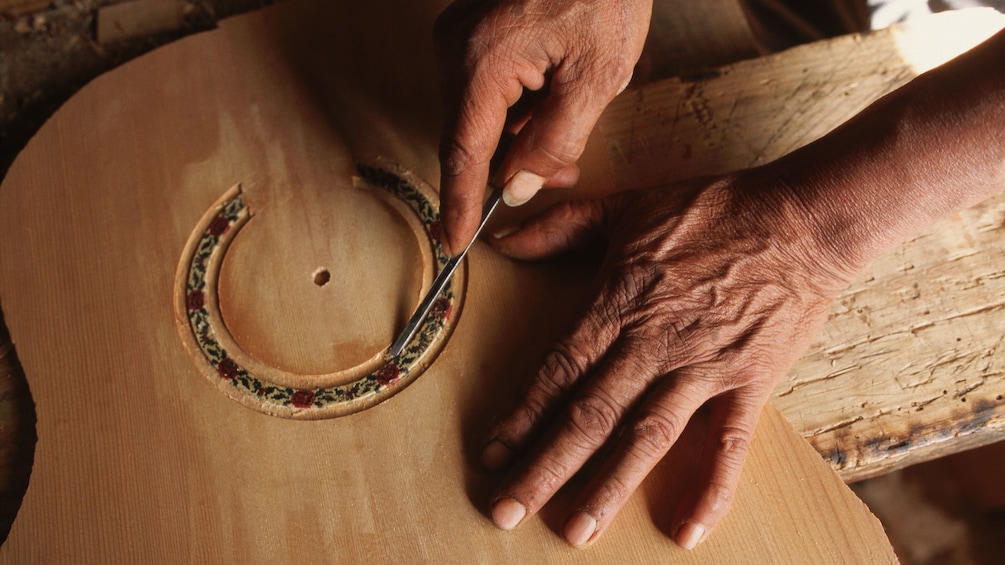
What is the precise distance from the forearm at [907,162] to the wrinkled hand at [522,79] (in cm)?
36

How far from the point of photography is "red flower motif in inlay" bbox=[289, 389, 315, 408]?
1.12m

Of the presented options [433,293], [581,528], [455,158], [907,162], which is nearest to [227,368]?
[433,293]

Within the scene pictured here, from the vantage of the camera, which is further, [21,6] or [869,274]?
[21,6]

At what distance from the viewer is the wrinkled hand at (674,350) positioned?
101 cm

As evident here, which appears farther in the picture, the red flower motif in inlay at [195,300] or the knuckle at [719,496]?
the red flower motif in inlay at [195,300]

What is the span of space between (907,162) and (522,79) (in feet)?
2.07

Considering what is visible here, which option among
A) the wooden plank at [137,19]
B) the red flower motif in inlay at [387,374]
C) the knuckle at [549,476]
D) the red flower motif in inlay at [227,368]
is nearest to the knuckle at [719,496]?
the knuckle at [549,476]

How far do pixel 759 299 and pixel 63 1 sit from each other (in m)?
2.02

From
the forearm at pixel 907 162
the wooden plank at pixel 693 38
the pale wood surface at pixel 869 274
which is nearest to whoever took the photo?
the forearm at pixel 907 162

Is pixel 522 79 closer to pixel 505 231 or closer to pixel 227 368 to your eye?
pixel 505 231

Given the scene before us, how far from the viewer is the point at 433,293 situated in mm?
1155

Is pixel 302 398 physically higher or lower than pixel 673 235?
higher

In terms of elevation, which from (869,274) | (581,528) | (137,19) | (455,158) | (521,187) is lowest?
(869,274)

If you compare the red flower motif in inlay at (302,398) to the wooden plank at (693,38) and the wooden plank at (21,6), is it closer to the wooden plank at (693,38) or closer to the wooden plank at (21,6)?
the wooden plank at (693,38)
